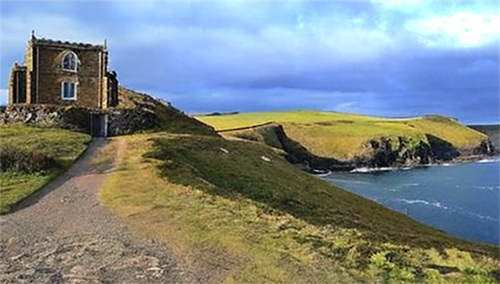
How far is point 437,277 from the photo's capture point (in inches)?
642

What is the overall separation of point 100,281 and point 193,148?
23983mm

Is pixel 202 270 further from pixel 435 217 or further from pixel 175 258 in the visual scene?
pixel 435 217

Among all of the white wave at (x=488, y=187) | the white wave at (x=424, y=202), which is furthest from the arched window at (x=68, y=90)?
the white wave at (x=488, y=187)

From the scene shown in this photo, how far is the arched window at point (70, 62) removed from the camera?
53250 millimetres

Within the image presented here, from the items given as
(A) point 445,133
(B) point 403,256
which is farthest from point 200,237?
(A) point 445,133

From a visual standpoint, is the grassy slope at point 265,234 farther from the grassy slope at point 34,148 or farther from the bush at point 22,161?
the bush at point 22,161

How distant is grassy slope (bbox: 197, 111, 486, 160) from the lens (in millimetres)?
148875

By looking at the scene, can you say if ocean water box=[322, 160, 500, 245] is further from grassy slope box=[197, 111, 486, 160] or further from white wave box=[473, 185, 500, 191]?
grassy slope box=[197, 111, 486, 160]

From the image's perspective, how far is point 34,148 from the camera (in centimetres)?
3388

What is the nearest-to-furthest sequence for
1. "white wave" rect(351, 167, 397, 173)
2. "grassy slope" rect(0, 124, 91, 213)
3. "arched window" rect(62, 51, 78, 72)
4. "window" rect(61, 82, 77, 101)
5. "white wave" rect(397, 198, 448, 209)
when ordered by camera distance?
"grassy slope" rect(0, 124, 91, 213) < "arched window" rect(62, 51, 78, 72) < "window" rect(61, 82, 77, 101) < "white wave" rect(397, 198, 448, 209) < "white wave" rect(351, 167, 397, 173)

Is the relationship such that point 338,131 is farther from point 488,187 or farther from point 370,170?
point 488,187

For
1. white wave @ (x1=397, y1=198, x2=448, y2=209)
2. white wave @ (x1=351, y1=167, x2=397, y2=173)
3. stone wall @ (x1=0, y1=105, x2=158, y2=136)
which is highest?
stone wall @ (x1=0, y1=105, x2=158, y2=136)

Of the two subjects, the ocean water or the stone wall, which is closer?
the stone wall

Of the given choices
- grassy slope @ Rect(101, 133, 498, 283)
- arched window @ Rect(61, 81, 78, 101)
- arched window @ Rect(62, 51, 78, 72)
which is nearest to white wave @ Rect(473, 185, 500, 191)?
grassy slope @ Rect(101, 133, 498, 283)
